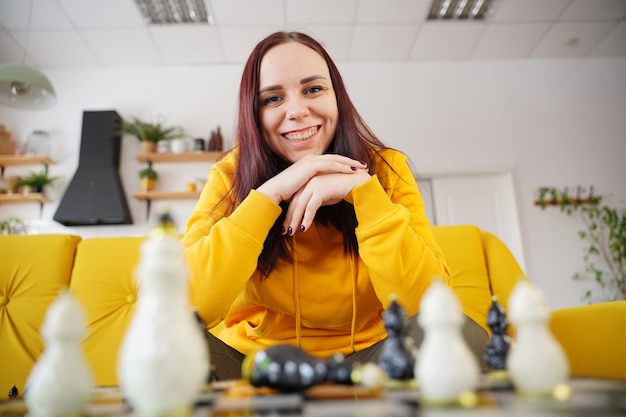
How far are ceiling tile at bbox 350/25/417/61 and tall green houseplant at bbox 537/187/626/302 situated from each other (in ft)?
5.85

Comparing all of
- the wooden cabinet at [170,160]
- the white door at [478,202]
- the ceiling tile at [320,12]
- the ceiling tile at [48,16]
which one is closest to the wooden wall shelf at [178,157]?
Result: the wooden cabinet at [170,160]

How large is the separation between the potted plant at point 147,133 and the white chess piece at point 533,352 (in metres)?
→ 3.75

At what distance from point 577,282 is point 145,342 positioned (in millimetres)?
4163

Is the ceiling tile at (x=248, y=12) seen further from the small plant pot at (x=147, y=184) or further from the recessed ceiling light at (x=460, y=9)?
the small plant pot at (x=147, y=184)

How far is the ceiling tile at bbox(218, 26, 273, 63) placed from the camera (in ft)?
11.7

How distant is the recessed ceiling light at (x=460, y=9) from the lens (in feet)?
11.1

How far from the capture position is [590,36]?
12.7 ft

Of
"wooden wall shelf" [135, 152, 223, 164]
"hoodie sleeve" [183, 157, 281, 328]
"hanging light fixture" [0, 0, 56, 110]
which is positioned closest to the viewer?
"hoodie sleeve" [183, 157, 281, 328]

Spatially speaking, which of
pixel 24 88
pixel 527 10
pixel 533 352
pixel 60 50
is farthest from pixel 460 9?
pixel 533 352

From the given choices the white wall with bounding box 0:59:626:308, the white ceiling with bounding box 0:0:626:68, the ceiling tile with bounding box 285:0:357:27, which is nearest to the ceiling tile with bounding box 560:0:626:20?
the white ceiling with bounding box 0:0:626:68

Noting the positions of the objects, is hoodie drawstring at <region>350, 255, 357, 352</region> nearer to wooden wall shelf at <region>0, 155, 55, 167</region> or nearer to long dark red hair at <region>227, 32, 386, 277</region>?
long dark red hair at <region>227, 32, 386, 277</region>

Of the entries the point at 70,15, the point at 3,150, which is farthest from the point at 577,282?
the point at 3,150

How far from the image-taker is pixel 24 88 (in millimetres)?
2688

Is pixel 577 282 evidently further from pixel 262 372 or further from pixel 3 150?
pixel 3 150
